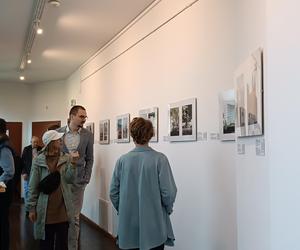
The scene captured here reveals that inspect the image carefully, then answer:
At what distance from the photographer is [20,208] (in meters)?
9.59

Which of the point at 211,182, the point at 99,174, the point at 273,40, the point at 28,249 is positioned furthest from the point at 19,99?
the point at 273,40

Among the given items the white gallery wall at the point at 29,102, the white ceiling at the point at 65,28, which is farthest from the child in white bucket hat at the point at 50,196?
the white gallery wall at the point at 29,102

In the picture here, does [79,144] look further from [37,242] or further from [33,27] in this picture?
[33,27]

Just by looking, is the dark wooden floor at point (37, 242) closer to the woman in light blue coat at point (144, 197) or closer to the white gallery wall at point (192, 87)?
the white gallery wall at point (192, 87)

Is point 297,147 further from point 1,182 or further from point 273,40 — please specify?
point 1,182

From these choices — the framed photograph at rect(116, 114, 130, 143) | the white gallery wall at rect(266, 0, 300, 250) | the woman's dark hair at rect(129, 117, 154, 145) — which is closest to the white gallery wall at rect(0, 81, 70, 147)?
the framed photograph at rect(116, 114, 130, 143)

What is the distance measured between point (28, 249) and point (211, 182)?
3112mm

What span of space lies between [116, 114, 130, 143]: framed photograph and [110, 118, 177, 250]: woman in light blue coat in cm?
262

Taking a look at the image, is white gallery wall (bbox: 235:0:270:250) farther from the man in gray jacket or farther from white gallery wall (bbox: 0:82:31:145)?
white gallery wall (bbox: 0:82:31:145)

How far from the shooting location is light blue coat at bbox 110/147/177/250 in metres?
2.91

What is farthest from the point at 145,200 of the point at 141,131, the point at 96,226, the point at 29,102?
the point at 29,102

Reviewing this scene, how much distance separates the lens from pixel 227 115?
312 cm

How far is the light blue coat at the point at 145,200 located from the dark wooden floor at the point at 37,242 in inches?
105

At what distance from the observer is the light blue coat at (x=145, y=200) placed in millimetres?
2910
